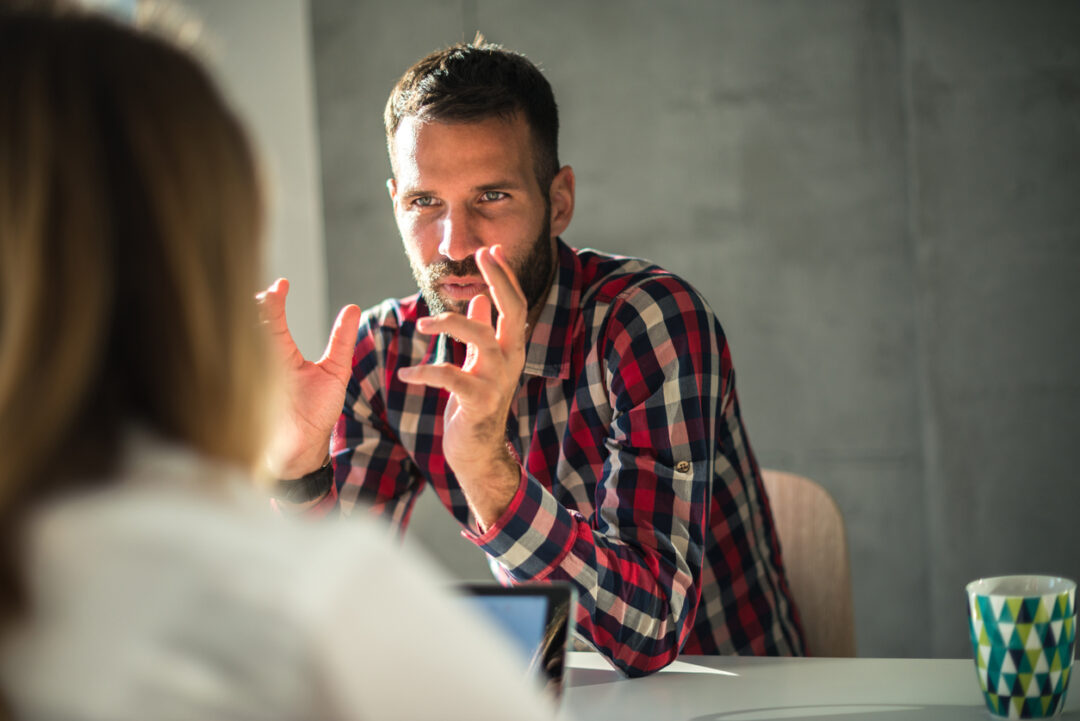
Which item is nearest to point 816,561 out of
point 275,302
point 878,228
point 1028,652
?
point 1028,652

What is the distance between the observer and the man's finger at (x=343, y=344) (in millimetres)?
1321

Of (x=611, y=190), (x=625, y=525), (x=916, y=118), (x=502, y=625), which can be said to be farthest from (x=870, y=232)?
(x=502, y=625)

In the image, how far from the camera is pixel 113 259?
0.52 meters

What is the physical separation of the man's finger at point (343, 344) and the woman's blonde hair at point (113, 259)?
740 millimetres

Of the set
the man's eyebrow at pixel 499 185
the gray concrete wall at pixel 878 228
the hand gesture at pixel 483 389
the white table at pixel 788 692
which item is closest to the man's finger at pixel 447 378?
the hand gesture at pixel 483 389

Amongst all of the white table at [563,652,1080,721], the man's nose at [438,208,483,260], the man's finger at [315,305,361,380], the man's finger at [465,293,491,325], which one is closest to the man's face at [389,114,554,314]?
the man's nose at [438,208,483,260]

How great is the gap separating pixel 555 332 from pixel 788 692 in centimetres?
69

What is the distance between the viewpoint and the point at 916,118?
2.58 m

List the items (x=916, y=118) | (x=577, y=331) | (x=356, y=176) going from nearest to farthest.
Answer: (x=577, y=331)
(x=916, y=118)
(x=356, y=176)

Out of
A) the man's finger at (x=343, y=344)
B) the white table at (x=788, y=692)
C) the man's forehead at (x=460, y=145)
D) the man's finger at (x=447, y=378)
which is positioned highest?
the man's forehead at (x=460, y=145)

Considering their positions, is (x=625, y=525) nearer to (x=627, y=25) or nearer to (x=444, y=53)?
(x=444, y=53)

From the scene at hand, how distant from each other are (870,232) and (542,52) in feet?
3.41

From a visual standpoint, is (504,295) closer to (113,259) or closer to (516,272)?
(516,272)

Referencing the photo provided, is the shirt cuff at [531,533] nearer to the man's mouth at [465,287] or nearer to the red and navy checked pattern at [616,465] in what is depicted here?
the red and navy checked pattern at [616,465]
